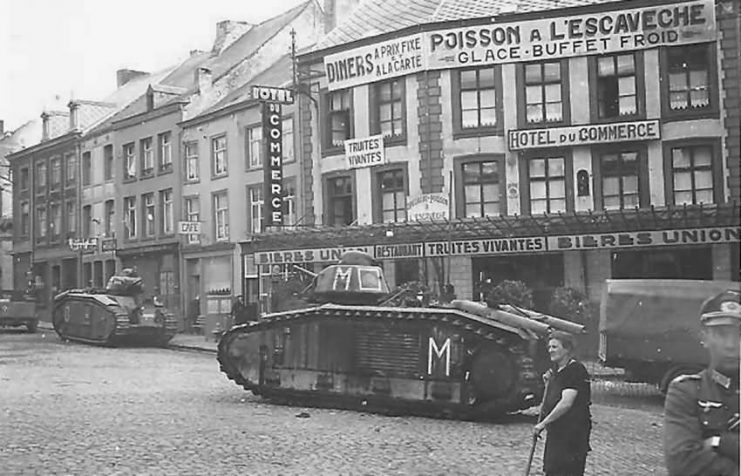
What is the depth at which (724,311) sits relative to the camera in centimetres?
311

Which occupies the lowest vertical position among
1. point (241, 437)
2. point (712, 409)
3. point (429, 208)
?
point (241, 437)

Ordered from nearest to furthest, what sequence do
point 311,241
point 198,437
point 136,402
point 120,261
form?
point 198,437 → point 136,402 → point 311,241 → point 120,261

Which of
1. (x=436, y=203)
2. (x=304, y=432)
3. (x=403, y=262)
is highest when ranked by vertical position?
(x=436, y=203)

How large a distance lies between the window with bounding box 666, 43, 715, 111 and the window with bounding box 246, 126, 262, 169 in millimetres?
9841

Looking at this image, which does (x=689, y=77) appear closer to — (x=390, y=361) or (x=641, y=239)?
(x=641, y=239)

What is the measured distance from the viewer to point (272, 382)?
40.3ft

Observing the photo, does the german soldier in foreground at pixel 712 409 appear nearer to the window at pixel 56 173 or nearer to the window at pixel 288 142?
the window at pixel 288 142

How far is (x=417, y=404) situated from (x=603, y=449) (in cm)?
Result: 320

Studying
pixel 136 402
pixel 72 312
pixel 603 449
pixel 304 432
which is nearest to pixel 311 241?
pixel 136 402

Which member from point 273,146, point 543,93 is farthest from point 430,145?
point 273,146

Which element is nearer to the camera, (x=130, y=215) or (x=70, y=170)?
(x=130, y=215)

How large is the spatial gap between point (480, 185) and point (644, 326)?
809cm

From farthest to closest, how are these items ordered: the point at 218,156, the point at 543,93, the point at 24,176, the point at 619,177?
1. the point at 24,176
2. the point at 218,156
3. the point at 619,177
4. the point at 543,93

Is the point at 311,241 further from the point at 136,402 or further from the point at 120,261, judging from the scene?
the point at 120,261
